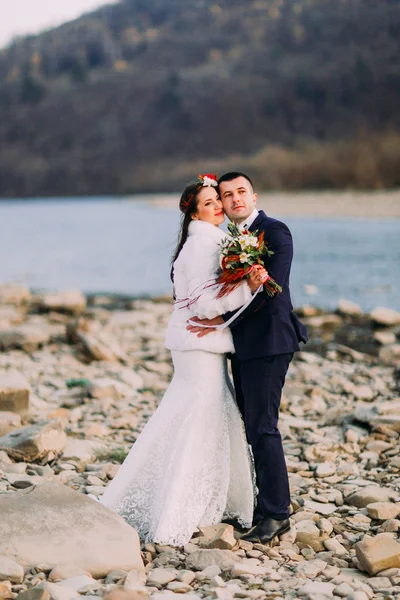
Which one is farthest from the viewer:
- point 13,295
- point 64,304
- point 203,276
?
point 13,295

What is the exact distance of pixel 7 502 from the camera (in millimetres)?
4371

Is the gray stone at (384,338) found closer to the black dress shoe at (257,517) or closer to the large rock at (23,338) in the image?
the large rock at (23,338)

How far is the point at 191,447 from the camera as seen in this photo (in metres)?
4.66

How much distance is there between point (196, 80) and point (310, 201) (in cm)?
6794

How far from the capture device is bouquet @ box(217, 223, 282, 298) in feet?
14.1

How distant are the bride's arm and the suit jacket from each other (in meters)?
0.13

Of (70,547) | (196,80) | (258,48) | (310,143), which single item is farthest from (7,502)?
(258,48)

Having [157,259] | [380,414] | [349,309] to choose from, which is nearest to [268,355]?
[380,414]

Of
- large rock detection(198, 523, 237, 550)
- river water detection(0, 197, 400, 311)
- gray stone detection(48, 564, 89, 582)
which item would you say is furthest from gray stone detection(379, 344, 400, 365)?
gray stone detection(48, 564, 89, 582)

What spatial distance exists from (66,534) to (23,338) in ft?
25.7

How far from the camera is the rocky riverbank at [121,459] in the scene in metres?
4.08

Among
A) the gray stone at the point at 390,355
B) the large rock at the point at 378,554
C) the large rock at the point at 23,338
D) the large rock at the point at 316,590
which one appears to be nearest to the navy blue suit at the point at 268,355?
the large rock at the point at 378,554

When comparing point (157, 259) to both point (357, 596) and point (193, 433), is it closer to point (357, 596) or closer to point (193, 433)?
point (193, 433)

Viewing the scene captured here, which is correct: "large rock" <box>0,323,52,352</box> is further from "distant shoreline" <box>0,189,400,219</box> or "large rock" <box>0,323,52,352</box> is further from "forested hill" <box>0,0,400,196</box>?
"forested hill" <box>0,0,400,196</box>
